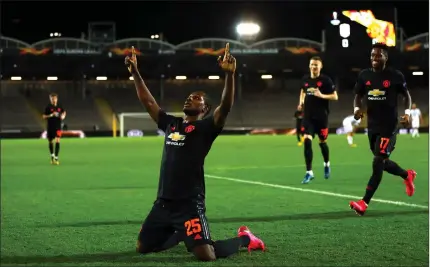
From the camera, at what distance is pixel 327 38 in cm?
4812

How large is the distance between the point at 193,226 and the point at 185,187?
411 millimetres

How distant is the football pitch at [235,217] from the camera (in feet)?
20.6

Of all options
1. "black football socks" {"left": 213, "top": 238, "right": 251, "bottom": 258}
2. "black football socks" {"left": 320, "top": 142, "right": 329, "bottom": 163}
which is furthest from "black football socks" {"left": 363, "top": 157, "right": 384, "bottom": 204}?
"black football socks" {"left": 320, "top": 142, "right": 329, "bottom": 163}

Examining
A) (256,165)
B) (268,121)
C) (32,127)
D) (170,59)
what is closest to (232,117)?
(268,121)

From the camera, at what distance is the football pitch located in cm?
627

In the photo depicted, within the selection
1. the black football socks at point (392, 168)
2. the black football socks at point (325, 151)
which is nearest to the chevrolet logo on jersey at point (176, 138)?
the black football socks at point (392, 168)

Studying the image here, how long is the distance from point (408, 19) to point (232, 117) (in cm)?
1810

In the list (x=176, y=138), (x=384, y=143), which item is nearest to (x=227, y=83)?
(x=176, y=138)

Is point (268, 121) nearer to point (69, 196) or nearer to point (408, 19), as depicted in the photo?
point (408, 19)

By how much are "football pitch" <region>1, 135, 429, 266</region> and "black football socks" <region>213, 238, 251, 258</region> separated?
73mm

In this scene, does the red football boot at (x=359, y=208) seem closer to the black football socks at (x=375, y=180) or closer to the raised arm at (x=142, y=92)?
the black football socks at (x=375, y=180)

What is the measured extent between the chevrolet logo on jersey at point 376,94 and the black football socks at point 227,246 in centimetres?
400

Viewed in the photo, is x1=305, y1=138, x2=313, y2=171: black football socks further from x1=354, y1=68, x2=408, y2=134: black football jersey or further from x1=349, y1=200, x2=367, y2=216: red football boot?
x1=349, y1=200, x2=367, y2=216: red football boot

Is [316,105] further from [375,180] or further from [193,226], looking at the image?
[193,226]
